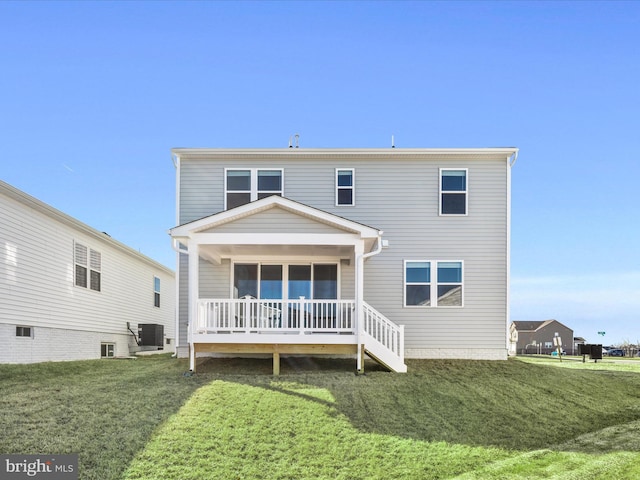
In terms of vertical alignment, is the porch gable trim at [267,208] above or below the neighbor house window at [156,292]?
above

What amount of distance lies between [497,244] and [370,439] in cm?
878

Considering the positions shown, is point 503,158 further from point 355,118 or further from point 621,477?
point 621,477

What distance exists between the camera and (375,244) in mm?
13680

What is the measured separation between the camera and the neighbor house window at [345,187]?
15.6 m

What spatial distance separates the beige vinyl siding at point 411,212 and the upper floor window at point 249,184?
0.18 meters

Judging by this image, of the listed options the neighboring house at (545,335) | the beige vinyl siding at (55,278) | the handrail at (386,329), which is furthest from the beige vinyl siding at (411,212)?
the neighboring house at (545,335)

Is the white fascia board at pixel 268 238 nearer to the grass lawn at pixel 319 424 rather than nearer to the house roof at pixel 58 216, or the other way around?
the grass lawn at pixel 319 424

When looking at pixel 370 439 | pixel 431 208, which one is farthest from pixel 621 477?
pixel 431 208

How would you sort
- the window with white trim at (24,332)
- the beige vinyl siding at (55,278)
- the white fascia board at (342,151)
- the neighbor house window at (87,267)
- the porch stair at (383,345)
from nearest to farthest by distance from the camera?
the porch stair at (383,345) < the beige vinyl siding at (55,278) < the window with white trim at (24,332) < the white fascia board at (342,151) < the neighbor house window at (87,267)

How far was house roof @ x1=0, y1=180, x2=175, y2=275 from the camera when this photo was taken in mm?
12609

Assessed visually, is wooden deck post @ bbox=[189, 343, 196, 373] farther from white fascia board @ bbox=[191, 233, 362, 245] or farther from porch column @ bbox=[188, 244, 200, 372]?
white fascia board @ bbox=[191, 233, 362, 245]

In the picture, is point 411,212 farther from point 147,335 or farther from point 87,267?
point 147,335

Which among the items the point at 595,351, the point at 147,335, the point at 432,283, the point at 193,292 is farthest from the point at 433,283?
the point at 147,335

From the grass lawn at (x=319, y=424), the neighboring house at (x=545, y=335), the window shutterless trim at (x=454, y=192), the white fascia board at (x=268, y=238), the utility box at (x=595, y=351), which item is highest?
the window shutterless trim at (x=454, y=192)
